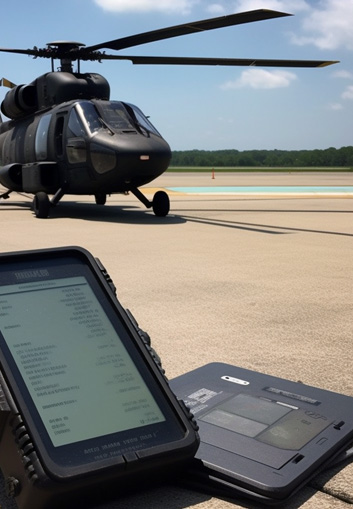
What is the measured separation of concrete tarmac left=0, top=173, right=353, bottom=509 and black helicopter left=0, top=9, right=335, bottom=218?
0.70 metres

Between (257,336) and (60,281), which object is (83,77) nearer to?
(257,336)

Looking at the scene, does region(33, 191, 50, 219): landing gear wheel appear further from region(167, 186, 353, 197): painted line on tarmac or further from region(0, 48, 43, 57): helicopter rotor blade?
region(167, 186, 353, 197): painted line on tarmac

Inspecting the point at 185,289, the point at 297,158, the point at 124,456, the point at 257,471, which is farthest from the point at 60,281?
the point at 297,158

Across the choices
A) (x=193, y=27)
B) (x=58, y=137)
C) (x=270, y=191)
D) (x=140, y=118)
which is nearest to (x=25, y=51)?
(x=58, y=137)

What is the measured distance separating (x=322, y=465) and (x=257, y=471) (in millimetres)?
262

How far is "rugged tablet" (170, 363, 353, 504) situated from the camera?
2.08 metres

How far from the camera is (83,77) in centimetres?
1272

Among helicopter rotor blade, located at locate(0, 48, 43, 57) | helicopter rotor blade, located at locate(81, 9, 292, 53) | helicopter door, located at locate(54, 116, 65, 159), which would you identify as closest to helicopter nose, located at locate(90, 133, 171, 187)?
helicopter door, located at locate(54, 116, 65, 159)

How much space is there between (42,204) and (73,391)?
10.3m

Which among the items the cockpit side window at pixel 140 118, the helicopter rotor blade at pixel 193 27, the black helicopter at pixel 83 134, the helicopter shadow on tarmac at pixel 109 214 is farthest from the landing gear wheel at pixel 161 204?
the helicopter rotor blade at pixel 193 27

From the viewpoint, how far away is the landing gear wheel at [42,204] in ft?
39.2

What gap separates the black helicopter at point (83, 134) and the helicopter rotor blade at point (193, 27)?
1.2 inches

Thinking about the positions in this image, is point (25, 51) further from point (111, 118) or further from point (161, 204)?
point (161, 204)

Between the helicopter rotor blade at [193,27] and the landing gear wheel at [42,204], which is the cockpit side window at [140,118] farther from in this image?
the landing gear wheel at [42,204]
